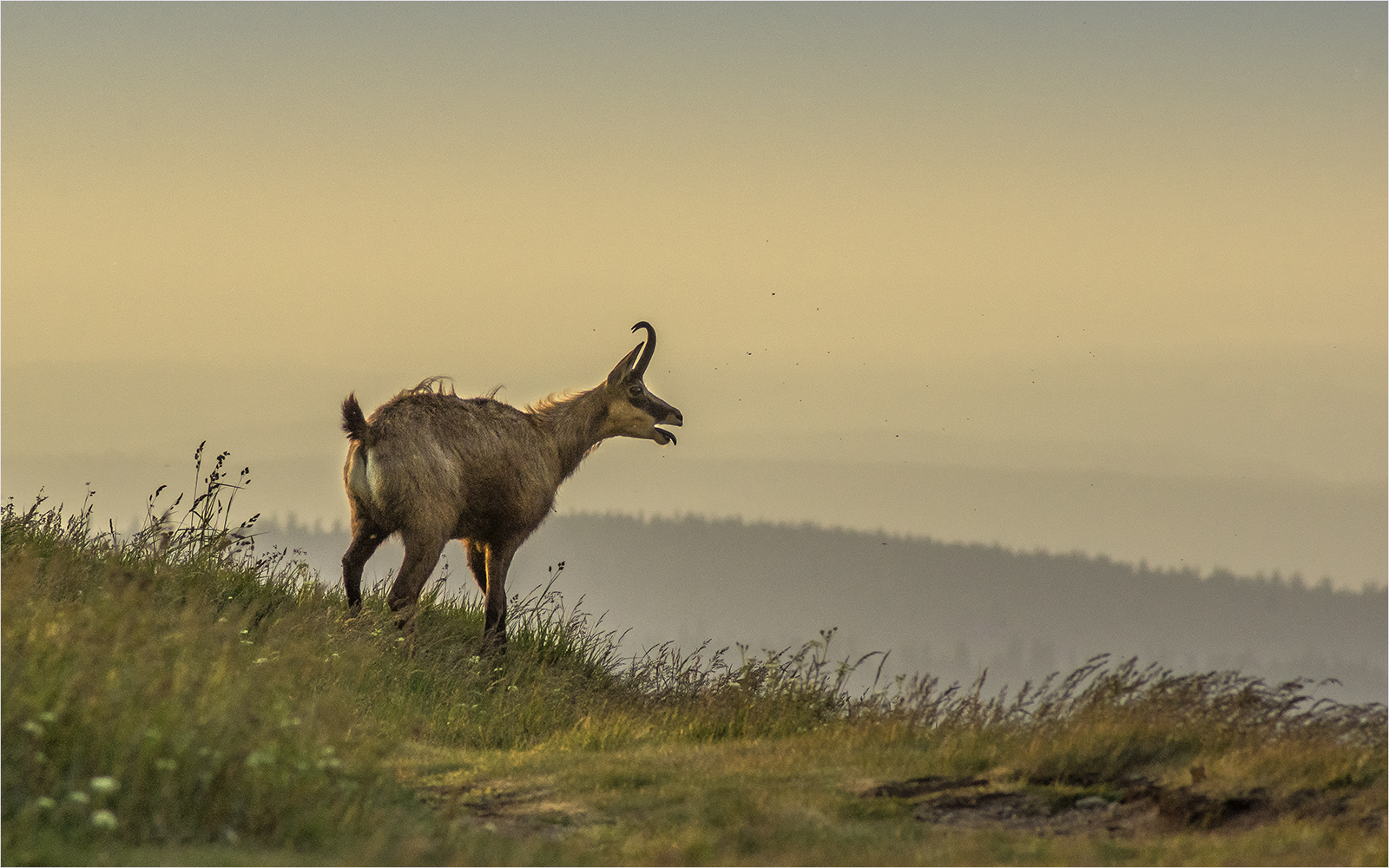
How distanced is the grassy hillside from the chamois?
179cm

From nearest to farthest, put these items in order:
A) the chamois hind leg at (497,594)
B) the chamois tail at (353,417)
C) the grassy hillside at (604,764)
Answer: the grassy hillside at (604,764) < the chamois tail at (353,417) < the chamois hind leg at (497,594)

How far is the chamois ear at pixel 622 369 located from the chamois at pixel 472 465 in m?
0.01

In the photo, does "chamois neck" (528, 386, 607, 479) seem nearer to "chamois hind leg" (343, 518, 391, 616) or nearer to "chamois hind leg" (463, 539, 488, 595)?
"chamois hind leg" (463, 539, 488, 595)

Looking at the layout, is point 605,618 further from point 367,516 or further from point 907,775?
point 907,775

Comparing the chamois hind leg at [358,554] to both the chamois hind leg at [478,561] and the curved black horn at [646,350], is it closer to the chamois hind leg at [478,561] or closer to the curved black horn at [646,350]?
the chamois hind leg at [478,561]

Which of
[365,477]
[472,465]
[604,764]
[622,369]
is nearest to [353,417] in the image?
[365,477]

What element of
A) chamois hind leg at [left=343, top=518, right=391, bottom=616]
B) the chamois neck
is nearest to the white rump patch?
chamois hind leg at [left=343, top=518, right=391, bottom=616]

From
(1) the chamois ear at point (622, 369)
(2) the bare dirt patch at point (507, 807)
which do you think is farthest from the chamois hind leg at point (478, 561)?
(2) the bare dirt patch at point (507, 807)

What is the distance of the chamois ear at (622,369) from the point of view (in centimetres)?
1595

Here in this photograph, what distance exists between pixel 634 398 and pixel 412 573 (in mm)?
3689

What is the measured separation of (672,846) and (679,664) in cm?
759

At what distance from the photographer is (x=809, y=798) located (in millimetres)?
8023

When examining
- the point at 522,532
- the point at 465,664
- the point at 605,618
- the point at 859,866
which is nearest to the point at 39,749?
the point at 859,866

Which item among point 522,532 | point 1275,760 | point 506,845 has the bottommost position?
point 506,845
